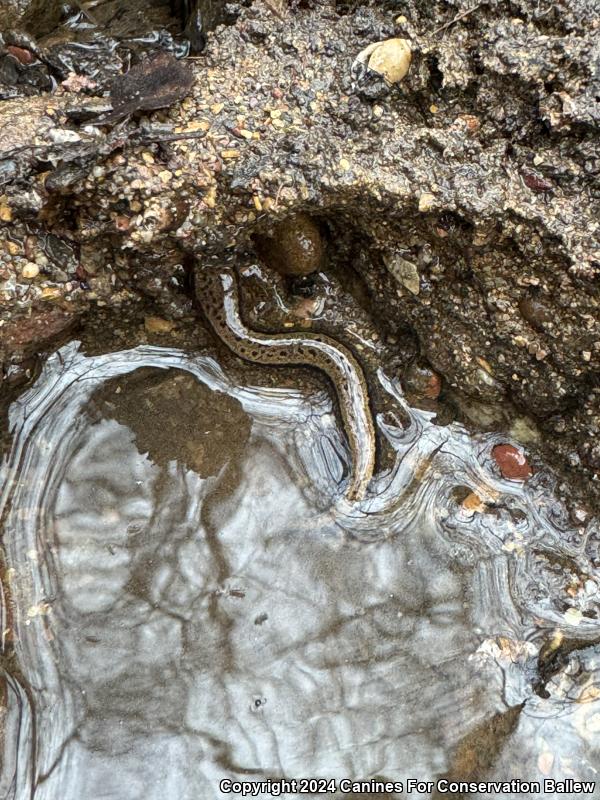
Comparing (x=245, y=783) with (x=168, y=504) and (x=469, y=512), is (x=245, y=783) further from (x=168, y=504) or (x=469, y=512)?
(x=469, y=512)

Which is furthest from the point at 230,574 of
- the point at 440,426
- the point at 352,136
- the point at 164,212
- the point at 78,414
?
the point at 352,136

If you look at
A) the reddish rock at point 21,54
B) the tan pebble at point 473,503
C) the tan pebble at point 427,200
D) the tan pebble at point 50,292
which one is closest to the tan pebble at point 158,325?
the tan pebble at point 50,292

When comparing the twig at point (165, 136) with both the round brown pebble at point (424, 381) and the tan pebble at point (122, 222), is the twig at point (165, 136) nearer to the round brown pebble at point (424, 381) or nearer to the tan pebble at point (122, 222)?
the tan pebble at point (122, 222)

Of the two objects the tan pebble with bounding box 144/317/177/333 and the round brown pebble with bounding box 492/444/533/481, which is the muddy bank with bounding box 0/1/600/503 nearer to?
the tan pebble with bounding box 144/317/177/333

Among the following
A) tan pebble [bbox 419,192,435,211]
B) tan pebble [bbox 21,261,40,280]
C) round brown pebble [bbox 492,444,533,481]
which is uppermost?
tan pebble [bbox 419,192,435,211]

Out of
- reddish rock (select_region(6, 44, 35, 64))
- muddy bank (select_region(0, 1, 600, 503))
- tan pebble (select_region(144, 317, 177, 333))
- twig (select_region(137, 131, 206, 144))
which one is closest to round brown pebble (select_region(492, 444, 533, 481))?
muddy bank (select_region(0, 1, 600, 503))

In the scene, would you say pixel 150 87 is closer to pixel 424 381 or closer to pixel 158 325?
pixel 158 325
